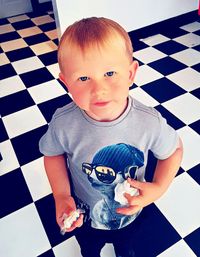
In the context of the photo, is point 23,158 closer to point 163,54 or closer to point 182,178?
point 182,178

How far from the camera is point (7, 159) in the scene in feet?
4.25

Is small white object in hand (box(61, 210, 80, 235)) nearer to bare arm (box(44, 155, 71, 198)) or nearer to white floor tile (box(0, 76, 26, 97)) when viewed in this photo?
bare arm (box(44, 155, 71, 198))

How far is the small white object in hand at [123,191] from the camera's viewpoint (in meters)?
0.57

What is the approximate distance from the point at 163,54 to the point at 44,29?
1.27 meters

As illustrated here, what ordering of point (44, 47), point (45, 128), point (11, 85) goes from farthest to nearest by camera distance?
point (44, 47)
point (11, 85)
point (45, 128)

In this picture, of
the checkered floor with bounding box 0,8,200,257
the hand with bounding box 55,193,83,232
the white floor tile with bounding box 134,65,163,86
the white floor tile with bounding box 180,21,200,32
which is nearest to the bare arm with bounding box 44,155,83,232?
the hand with bounding box 55,193,83,232

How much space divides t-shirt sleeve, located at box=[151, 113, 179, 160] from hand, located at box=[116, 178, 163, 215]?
7 cm

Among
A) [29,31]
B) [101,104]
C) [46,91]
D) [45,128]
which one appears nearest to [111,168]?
[101,104]

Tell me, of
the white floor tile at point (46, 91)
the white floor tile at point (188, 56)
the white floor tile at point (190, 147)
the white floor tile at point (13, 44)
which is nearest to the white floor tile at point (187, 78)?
the white floor tile at point (188, 56)

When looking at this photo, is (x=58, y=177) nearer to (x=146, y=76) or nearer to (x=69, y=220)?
(x=69, y=220)

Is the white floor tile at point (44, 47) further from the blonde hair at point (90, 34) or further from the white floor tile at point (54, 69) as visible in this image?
the blonde hair at point (90, 34)

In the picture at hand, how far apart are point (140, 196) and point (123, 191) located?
4cm

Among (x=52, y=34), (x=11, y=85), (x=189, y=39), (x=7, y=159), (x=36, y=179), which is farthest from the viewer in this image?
(x=52, y=34)

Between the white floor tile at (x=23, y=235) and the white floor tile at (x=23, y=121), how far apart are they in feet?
1.69
